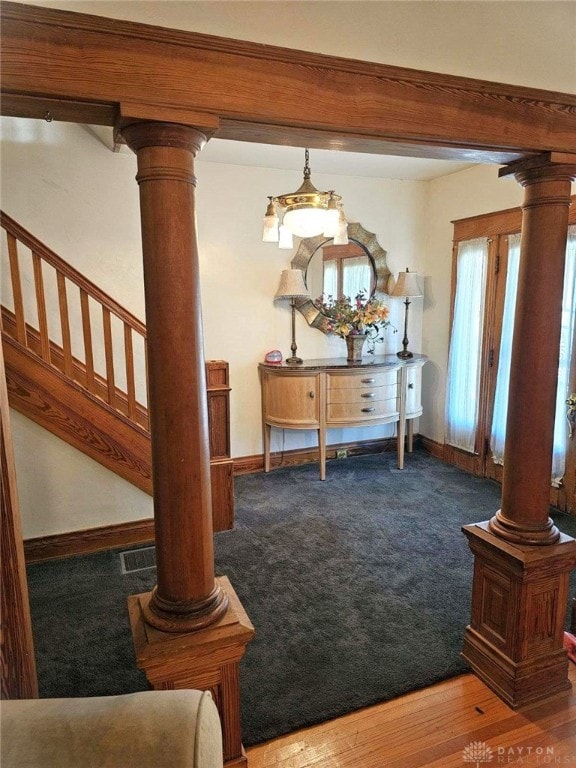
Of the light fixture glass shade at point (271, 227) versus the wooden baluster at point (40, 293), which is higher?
the light fixture glass shade at point (271, 227)

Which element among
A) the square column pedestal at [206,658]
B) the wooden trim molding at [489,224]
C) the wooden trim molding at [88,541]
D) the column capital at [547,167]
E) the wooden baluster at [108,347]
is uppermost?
the wooden trim molding at [489,224]

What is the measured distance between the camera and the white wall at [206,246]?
3064mm

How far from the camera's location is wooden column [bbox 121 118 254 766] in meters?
1.33

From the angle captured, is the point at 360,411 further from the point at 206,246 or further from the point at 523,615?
the point at 523,615

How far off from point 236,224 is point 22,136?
164 centimetres

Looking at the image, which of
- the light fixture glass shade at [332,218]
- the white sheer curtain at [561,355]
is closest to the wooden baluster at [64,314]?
the light fixture glass shade at [332,218]

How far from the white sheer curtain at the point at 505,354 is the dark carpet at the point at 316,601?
415 mm

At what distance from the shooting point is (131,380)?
3.04m

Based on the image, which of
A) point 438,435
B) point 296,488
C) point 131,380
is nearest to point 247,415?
point 296,488

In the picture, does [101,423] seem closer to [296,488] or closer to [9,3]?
[296,488]

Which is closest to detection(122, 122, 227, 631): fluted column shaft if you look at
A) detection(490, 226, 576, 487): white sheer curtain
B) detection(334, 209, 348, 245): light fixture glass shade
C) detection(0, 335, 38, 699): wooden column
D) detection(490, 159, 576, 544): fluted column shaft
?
detection(0, 335, 38, 699): wooden column

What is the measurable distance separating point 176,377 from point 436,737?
1.59m

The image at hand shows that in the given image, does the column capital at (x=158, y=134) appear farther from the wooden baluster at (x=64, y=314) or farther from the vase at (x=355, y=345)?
the vase at (x=355, y=345)

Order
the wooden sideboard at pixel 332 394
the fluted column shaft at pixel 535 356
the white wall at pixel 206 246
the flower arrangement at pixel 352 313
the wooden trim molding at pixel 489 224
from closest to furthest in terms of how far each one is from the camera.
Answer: the fluted column shaft at pixel 535 356 < the white wall at pixel 206 246 < the wooden trim molding at pixel 489 224 < the wooden sideboard at pixel 332 394 < the flower arrangement at pixel 352 313
